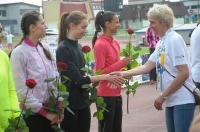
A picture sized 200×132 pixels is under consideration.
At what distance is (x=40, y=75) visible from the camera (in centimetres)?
320

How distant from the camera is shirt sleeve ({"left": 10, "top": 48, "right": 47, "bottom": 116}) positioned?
Answer: 3.12 m

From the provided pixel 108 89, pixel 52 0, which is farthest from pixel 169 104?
pixel 52 0

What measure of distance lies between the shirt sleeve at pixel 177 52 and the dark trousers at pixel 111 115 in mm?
1054

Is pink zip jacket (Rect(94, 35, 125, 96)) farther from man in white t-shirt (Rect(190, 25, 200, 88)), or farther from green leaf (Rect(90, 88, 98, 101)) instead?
man in white t-shirt (Rect(190, 25, 200, 88))

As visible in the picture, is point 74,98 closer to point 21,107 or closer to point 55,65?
point 55,65

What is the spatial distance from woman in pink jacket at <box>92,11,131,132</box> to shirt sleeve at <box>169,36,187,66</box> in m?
0.73

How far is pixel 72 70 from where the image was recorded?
A: 141 inches

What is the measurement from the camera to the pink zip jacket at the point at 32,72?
10.3ft

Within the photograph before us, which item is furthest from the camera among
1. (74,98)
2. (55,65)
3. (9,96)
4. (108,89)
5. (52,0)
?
(52,0)

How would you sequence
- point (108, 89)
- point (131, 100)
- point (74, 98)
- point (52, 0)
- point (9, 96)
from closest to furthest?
point (9, 96), point (74, 98), point (108, 89), point (131, 100), point (52, 0)

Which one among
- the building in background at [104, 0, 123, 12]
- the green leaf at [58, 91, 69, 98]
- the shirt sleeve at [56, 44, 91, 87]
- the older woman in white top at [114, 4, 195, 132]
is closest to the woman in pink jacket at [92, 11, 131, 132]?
the shirt sleeve at [56, 44, 91, 87]

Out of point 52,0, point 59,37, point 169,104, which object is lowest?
point 169,104

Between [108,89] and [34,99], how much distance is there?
3.84 feet

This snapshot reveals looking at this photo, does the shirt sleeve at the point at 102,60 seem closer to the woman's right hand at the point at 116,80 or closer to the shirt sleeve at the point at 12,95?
the woman's right hand at the point at 116,80
